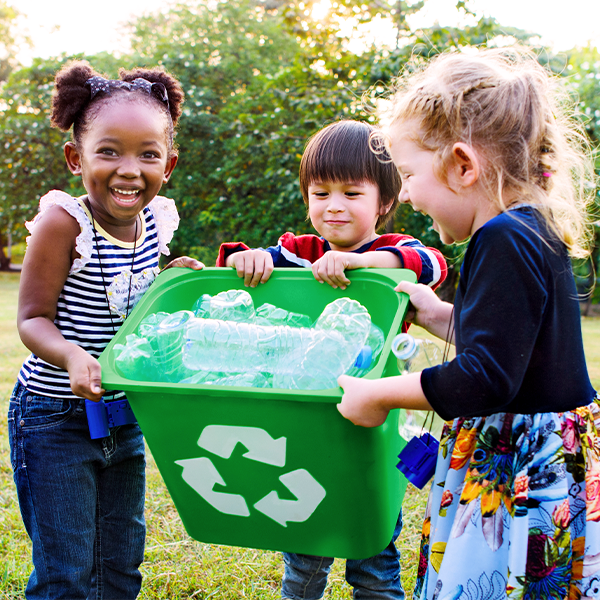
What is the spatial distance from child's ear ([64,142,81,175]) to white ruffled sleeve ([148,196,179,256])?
27 centimetres

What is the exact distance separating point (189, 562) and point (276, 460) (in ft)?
3.76

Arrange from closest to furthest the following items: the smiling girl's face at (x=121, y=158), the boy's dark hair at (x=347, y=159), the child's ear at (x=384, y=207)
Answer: the smiling girl's face at (x=121, y=158), the boy's dark hair at (x=347, y=159), the child's ear at (x=384, y=207)

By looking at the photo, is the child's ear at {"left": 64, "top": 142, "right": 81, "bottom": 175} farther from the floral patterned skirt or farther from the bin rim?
the floral patterned skirt

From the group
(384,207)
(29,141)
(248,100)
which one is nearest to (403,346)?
(384,207)

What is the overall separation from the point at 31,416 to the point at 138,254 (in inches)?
20.7

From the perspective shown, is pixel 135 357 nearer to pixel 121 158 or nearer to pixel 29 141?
pixel 121 158

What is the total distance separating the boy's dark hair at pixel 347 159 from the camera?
176 cm

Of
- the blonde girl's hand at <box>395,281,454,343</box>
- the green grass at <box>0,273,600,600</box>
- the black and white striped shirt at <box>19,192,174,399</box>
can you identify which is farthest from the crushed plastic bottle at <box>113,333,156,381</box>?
the green grass at <box>0,273,600,600</box>

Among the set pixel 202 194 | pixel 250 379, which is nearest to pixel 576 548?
pixel 250 379

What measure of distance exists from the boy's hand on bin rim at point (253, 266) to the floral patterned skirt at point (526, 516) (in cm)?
70

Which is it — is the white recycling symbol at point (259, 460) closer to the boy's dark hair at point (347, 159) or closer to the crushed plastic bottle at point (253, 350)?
the crushed plastic bottle at point (253, 350)

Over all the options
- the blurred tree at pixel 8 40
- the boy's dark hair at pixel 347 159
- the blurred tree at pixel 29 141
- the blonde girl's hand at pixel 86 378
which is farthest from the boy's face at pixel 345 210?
the blurred tree at pixel 8 40

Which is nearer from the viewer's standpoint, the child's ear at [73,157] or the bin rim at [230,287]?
the bin rim at [230,287]

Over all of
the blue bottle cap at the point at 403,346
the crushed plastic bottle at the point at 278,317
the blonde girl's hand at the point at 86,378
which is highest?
the crushed plastic bottle at the point at 278,317
